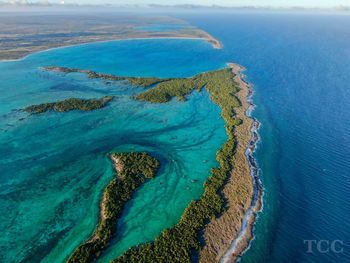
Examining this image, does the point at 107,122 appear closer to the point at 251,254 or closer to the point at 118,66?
the point at 251,254

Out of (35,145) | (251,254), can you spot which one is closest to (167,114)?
(35,145)

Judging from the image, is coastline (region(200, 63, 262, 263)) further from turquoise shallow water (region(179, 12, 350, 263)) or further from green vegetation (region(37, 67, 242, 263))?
turquoise shallow water (region(179, 12, 350, 263))

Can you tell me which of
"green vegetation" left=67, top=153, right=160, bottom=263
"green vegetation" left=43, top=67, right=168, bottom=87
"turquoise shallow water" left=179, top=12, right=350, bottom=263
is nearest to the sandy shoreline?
"turquoise shallow water" left=179, top=12, right=350, bottom=263

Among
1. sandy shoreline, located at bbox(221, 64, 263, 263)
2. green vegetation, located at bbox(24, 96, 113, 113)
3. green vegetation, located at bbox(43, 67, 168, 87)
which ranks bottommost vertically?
green vegetation, located at bbox(43, 67, 168, 87)

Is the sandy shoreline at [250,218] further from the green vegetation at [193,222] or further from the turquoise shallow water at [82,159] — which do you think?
the turquoise shallow water at [82,159]

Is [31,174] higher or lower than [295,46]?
higher
